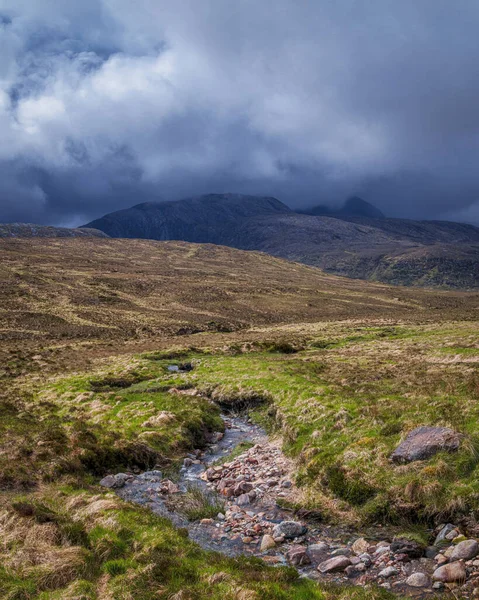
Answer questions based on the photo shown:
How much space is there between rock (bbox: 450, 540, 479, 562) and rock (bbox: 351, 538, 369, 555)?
2.18 meters

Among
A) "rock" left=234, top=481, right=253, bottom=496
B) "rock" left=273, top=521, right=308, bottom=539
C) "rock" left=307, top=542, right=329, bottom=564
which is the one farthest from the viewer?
"rock" left=234, top=481, right=253, bottom=496

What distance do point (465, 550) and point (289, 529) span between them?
4.81 meters

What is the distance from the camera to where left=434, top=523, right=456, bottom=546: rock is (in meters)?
10.7

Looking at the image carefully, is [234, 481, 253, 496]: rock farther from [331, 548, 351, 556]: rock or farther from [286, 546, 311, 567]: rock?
[331, 548, 351, 556]: rock

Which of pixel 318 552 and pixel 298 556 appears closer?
pixel 298 556

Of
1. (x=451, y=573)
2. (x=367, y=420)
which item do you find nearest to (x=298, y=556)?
(x=451, y=573)

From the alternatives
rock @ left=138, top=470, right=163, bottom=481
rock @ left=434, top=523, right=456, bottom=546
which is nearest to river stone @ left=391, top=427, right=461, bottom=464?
rock @ left=434, top=523, right=456, bottom=546

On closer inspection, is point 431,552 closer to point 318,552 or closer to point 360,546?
point 360,546

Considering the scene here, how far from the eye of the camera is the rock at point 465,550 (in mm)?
9773

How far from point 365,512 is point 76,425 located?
15839 millimetres

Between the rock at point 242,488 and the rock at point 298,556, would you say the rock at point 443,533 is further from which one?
the rock at point 242,488

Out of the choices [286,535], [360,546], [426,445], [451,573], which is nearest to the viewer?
[451,573]

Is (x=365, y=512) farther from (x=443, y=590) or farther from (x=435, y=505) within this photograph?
(x=443, y=590)

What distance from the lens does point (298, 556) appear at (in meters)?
10.9
